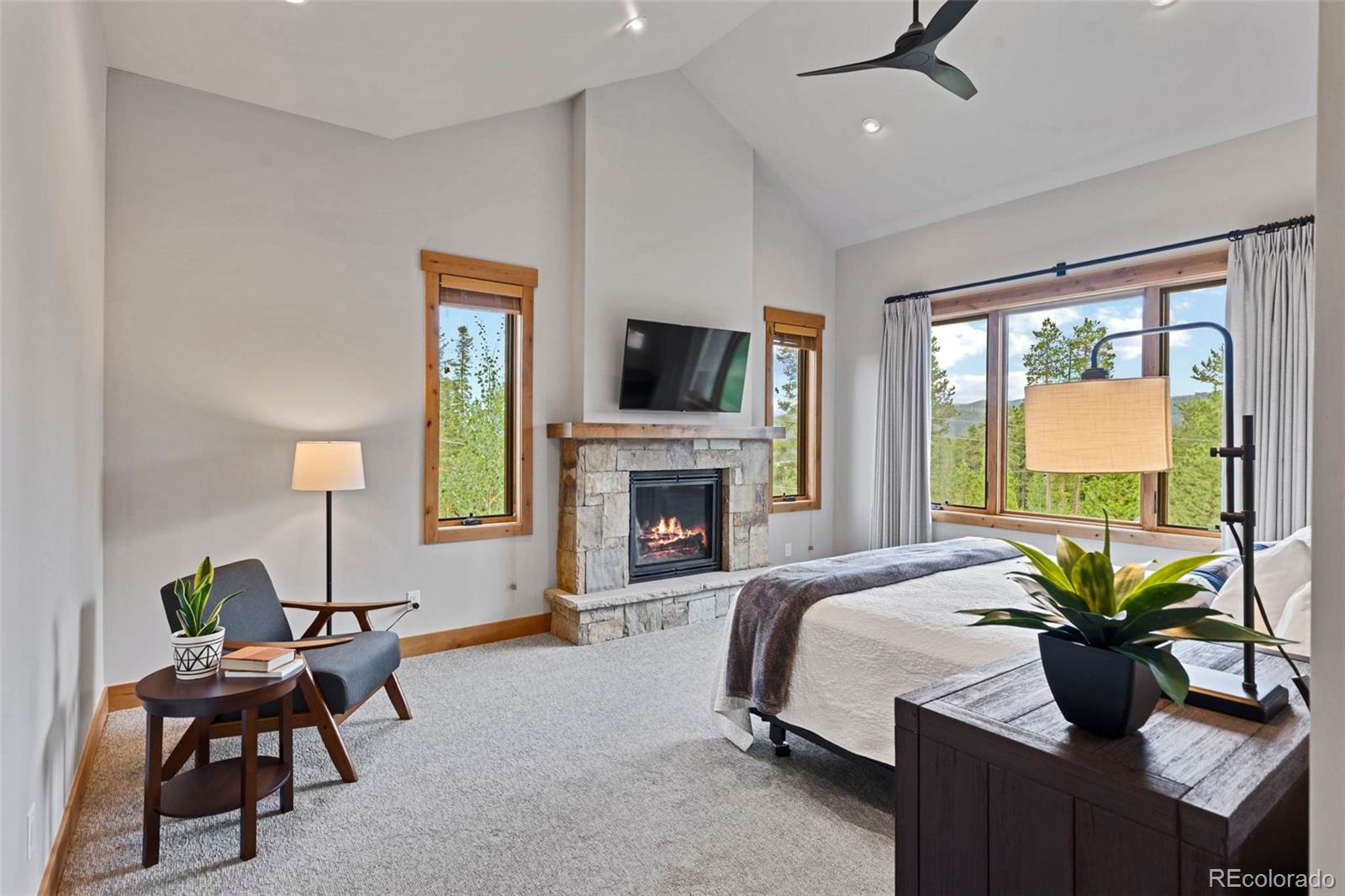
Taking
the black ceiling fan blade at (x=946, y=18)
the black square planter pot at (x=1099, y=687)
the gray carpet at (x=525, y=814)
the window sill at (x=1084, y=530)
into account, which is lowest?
the gray carpet at (x=525, y=814)

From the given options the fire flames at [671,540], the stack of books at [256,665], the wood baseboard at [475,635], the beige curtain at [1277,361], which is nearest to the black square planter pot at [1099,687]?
the stack of books at [256,665]

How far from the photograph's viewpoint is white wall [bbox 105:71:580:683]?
3361 millimetres

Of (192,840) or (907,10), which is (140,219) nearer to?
(192,840)

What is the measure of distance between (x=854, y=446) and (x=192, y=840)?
5150 millimetres

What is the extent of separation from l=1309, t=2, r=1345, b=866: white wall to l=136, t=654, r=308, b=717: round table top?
2511 millimetres

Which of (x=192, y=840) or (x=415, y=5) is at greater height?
(x=415, y=5)

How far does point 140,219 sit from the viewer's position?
335 cm

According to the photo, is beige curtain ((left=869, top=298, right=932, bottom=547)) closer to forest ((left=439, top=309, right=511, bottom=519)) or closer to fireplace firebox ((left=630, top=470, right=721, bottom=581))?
fireplace firebox ((left=630, top=470, right=721, bottom=581))

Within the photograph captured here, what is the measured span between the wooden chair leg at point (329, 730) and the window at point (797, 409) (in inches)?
154

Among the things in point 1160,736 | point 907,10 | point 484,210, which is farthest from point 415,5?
point 1160,736

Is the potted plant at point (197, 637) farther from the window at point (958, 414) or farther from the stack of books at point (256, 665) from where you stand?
the window at point (958, 414)

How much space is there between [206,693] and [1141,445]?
2.62 meters

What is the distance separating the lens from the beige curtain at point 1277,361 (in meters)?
3.65

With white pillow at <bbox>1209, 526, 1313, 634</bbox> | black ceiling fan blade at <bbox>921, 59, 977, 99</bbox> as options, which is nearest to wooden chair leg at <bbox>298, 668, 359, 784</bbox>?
white pillow at <bbox>1209, 526, 1313, 634</bbox>
